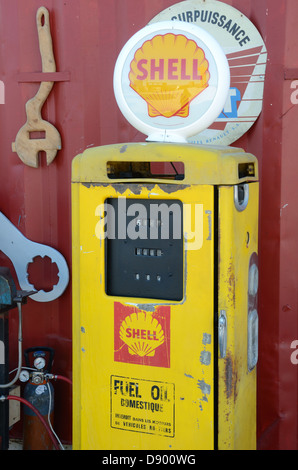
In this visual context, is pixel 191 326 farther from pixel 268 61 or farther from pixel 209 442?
pixel 268 61

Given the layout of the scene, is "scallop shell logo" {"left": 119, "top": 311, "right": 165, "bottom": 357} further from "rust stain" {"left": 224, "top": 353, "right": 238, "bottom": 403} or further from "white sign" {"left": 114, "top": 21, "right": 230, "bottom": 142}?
"white sign" {"left": 114, "top": 21, "right": 230, "bottom": 142}

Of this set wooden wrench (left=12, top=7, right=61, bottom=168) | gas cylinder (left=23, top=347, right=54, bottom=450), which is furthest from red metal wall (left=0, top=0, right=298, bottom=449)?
gas cylinder (left=23, top=347, right=54, bottom=450)

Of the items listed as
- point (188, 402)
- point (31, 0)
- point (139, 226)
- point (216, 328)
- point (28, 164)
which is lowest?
point (188, 402)

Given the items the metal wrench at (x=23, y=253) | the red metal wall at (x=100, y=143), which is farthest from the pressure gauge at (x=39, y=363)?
the metal wrench at (x=23, y=253)

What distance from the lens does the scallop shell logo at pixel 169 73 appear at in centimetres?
233

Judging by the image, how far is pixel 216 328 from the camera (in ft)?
7.58

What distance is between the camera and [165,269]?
2.38 meters

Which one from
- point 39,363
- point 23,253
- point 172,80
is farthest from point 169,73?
point 39,363

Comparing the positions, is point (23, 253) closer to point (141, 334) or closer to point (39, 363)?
point (39, 363)

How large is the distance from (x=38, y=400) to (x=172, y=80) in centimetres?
199

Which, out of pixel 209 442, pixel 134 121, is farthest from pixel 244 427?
pixel 134 121

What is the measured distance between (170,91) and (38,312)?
180cm

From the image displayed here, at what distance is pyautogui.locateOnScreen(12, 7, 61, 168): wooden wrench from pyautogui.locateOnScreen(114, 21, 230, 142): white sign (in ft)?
3.44

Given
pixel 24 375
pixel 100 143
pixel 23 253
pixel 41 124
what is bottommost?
pixel 24 375
